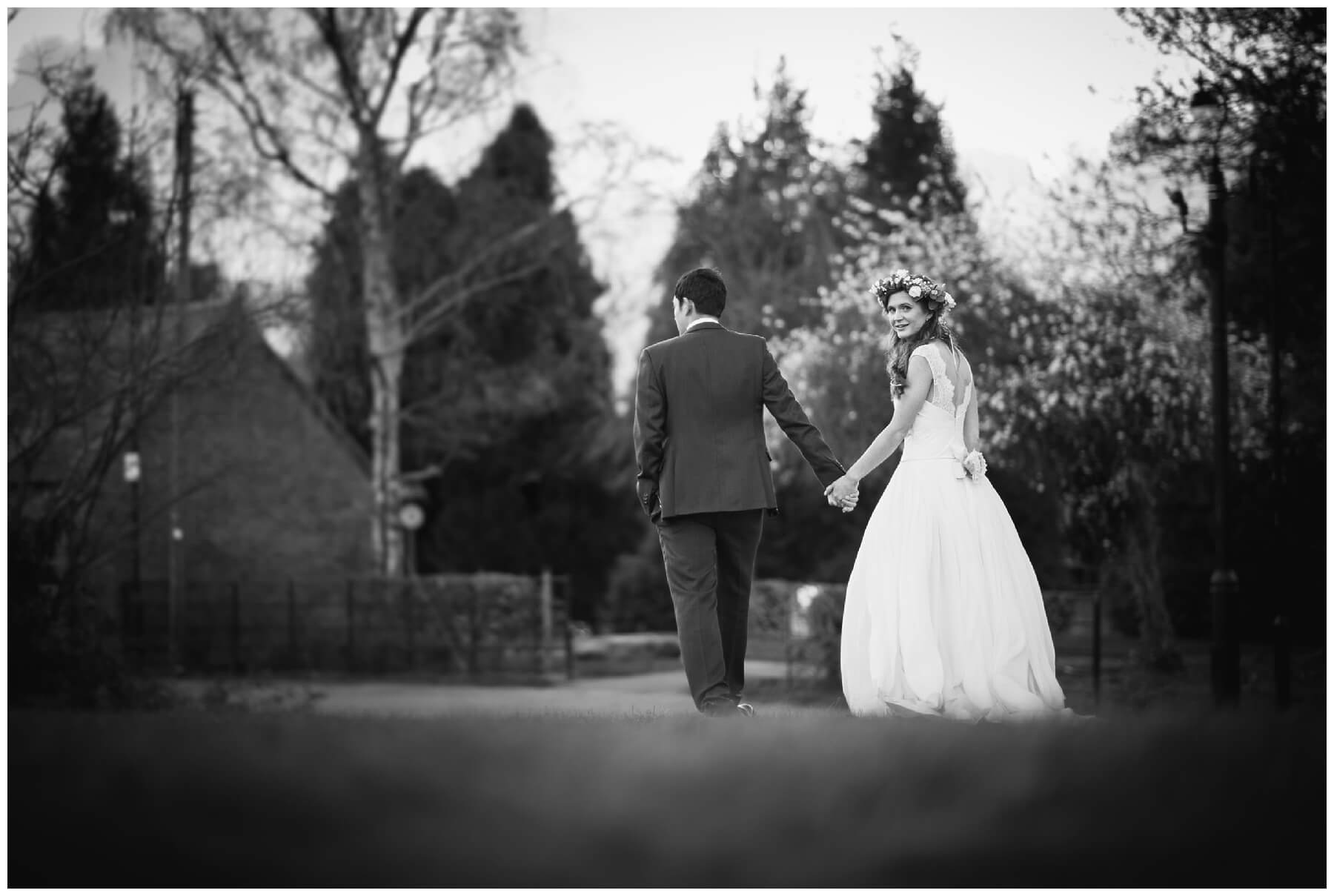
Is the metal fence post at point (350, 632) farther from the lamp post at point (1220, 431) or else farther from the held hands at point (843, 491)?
the held hands at point (843, 491)

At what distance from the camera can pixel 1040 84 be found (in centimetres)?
1362

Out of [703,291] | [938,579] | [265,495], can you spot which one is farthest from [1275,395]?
[265,495]

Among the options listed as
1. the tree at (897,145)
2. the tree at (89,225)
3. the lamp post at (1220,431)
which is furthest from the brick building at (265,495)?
the tree at (897,145)

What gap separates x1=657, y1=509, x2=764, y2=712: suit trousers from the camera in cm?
671

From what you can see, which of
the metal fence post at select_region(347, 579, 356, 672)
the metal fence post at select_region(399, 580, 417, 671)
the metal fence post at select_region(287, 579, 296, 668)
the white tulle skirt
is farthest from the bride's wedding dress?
the metal fence post at select_region(287, 579, 296, 668)

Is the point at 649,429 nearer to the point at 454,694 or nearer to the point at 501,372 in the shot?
the point at 454,694

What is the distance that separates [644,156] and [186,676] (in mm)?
11280

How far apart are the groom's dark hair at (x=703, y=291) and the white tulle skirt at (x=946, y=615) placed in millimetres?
1276

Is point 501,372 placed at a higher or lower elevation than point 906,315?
higher

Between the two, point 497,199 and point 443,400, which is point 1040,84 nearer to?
point 497,199

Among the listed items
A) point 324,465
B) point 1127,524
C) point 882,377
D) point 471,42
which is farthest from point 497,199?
point 1127,524

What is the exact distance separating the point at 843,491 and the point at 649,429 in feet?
3.52

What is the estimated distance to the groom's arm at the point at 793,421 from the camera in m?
6.97

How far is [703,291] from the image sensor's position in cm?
709
